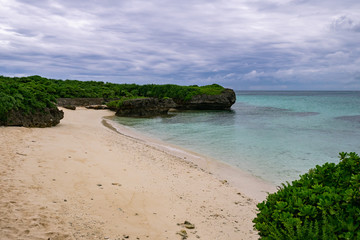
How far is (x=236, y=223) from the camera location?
5785mm

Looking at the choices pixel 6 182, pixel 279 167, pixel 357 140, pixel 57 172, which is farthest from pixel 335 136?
pixel 6 182

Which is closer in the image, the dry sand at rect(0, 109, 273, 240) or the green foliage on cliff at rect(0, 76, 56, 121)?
the dry sand at rect(0, 109, 273, 240)

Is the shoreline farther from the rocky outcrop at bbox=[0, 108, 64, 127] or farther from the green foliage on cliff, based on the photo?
the green foliage on cliff

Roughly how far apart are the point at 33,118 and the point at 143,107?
18655 millimetres

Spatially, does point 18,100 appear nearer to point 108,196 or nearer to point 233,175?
point 108,196

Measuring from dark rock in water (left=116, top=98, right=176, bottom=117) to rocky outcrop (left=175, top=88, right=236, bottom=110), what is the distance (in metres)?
6.98

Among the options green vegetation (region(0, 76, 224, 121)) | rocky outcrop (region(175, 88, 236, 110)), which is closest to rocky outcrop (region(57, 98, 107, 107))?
green vegetation (region(0, 76, 224, 121))

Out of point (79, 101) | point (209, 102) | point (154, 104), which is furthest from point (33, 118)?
point (209, 102)

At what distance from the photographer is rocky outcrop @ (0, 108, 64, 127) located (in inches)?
506

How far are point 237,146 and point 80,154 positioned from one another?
908 cm

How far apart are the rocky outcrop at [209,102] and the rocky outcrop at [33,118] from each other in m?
27.5

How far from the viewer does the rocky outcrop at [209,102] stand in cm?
4144

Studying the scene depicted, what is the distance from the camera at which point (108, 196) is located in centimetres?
610

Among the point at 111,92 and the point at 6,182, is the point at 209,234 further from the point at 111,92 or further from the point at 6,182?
the point at 111,92
